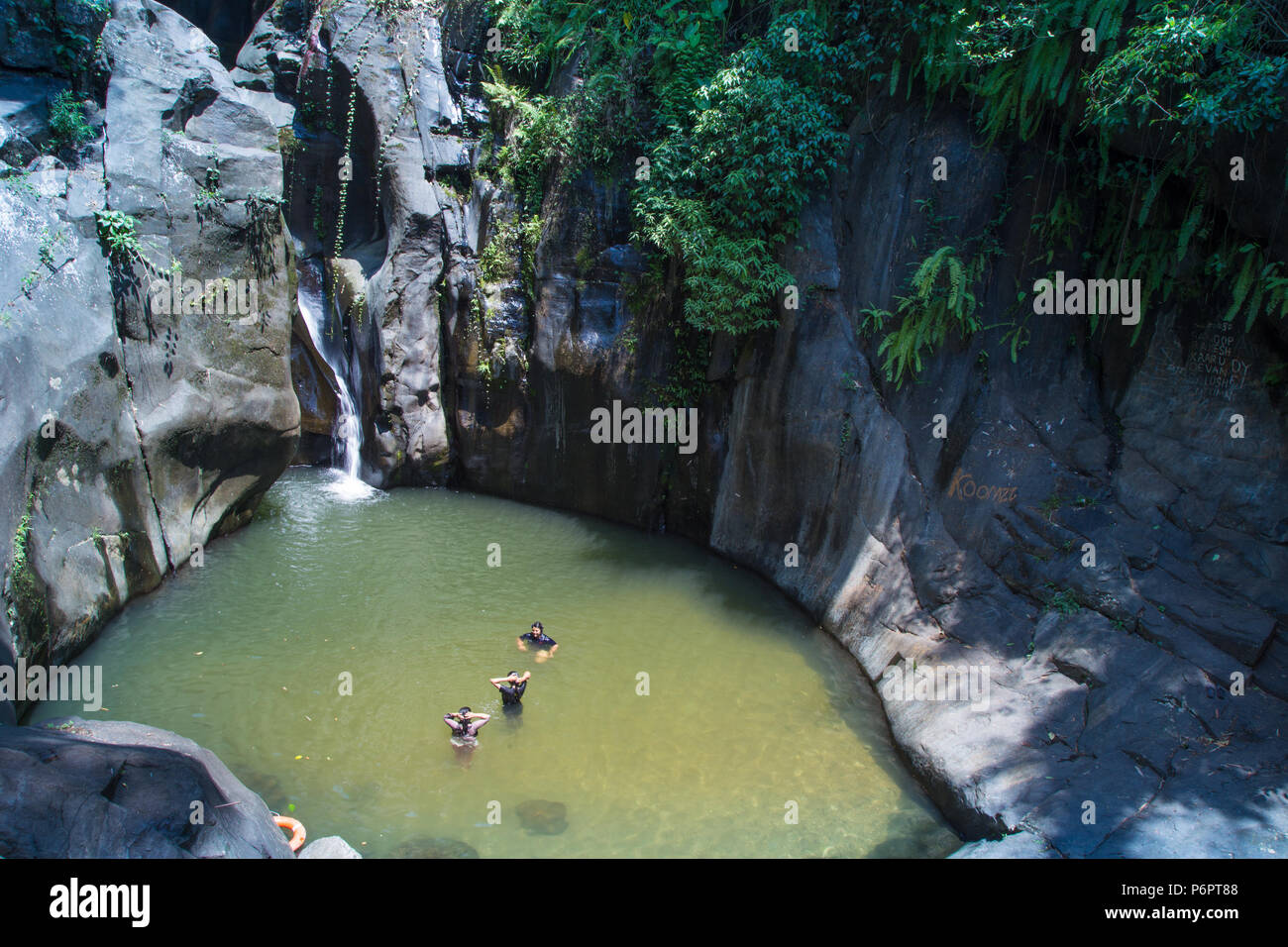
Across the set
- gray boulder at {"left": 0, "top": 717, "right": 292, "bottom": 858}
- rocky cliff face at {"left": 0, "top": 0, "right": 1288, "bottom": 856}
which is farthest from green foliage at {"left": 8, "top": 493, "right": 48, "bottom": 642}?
gray boulder at {"left": 0, "top": 717, "right": 292, "bottom": 858}

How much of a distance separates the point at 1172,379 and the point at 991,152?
140 inches

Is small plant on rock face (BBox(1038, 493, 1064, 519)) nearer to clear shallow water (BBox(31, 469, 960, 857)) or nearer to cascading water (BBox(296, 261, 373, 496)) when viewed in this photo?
clear shallow water (BBox(31, 469, 960, 857))

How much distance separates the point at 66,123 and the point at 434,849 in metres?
10.2

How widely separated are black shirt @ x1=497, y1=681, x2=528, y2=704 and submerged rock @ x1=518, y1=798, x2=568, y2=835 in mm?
1324

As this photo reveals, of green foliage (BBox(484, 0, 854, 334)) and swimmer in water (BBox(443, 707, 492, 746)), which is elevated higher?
green foliage (BBox(484, 0, 854, 334))

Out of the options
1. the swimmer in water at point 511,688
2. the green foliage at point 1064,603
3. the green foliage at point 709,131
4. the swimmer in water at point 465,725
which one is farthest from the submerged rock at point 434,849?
the green foliage at point 709,131

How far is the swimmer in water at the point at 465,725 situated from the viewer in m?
7.60

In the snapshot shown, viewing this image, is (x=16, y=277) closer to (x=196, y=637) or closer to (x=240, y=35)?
(x=196, y=637)

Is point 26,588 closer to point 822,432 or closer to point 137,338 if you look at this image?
point 137,338

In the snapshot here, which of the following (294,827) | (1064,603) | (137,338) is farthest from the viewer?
(137,338)

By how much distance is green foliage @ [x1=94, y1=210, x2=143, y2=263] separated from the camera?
9719 millimetres

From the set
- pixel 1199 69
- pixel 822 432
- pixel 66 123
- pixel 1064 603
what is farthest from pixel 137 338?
pixel 1199 69

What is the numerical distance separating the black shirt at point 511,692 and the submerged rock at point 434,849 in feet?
5.86

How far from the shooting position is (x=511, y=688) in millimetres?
8164
